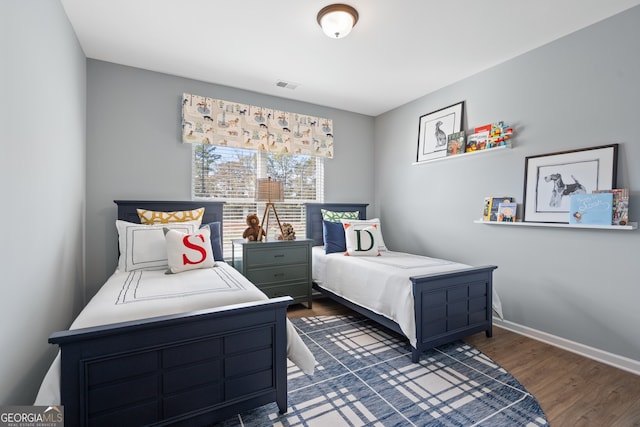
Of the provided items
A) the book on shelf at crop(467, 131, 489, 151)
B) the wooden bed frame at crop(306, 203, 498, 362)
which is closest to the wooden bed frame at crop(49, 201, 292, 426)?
the wooden bed frame at crop(306, 203, 498, 362)

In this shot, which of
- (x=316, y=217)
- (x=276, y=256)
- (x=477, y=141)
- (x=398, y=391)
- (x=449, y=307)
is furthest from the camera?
(x=316, y=217)

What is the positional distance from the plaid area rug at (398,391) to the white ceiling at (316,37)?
8.37 ft

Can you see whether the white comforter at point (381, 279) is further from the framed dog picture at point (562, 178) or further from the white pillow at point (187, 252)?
the white pillow at point (187, 252)

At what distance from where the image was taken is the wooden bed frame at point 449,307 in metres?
2.19

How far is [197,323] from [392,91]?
3284 mm

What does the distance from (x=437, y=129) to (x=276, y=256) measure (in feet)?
7.82

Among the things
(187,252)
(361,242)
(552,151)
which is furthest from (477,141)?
(187,252)

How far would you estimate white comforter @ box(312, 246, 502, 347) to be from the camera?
89.0 inches

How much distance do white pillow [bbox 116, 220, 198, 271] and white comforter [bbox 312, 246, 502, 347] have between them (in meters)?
1.64

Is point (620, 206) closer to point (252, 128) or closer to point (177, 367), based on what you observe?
point (177, 367)

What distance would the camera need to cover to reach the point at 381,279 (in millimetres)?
2535

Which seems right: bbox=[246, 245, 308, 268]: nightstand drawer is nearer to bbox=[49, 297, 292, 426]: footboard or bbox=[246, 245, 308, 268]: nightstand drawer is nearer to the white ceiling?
bbox=[49, 297, 292, 426]: footboard

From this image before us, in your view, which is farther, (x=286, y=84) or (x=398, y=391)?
(x=286, y=84)

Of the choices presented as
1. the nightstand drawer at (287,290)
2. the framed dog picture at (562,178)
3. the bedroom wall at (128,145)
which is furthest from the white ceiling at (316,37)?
the nightstand drawer at (287,290)
